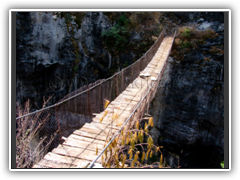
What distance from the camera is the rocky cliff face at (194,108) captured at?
7.49 m

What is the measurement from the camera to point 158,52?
6.97 metres

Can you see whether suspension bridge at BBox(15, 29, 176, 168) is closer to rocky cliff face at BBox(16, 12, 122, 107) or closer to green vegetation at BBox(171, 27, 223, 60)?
green vegetation at BBox(171, 27, 223, 60)

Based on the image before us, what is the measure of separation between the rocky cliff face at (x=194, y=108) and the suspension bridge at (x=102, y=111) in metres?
1.63

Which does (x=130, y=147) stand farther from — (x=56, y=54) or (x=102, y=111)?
(x=56, y=54)

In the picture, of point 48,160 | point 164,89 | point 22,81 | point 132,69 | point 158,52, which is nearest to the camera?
point 48,160

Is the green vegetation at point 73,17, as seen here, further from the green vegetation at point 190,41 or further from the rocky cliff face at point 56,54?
the green vegetation at point 190,41

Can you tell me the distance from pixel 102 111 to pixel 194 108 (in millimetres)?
5224

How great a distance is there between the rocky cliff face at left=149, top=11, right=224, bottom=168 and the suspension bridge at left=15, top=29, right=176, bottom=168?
5.36 feet

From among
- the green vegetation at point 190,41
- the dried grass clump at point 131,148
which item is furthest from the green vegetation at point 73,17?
the dried grass clump at point 131,148

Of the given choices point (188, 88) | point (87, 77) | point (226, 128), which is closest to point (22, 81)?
point (87, 77)

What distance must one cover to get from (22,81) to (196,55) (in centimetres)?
774

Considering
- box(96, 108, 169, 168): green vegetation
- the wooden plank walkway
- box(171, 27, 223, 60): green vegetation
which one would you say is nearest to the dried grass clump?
box(96, 108, 169, 168): green vegetation

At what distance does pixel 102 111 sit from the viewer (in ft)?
13.5

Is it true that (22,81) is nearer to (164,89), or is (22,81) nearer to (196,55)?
(164,89)
